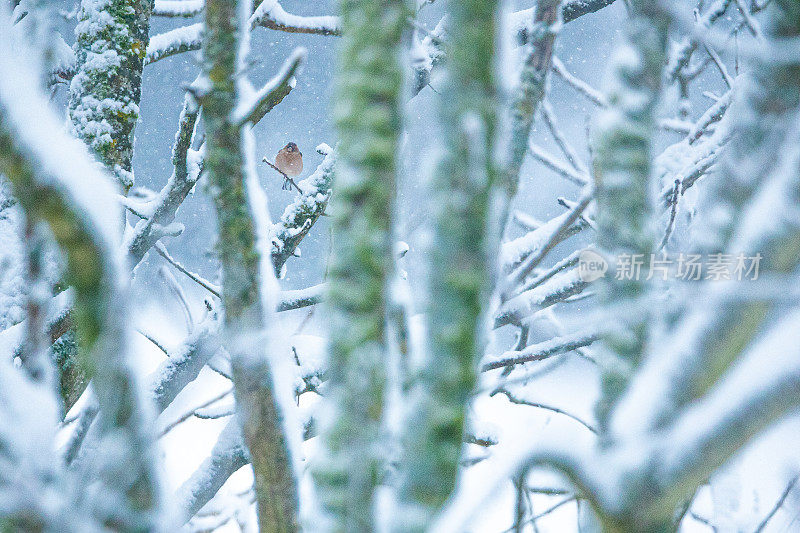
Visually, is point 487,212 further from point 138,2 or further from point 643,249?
point 138,2

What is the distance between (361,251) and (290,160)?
10.6 feet

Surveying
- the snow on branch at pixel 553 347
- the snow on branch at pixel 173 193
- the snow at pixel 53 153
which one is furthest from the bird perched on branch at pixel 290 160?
the snow at pixel 53 153

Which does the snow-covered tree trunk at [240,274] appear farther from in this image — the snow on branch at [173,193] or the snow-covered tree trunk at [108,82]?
the snow-covered tree trunk at [108,82]

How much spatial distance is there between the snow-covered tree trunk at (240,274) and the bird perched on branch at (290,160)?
8.84 feet

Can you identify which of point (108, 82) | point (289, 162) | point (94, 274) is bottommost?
point (94, 274)

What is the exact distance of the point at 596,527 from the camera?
0.69 metres

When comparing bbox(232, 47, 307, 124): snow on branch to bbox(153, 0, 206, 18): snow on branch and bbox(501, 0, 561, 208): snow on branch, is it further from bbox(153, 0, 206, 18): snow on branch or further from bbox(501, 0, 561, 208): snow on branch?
bbox(153, 0, 206, 18): snow on branch

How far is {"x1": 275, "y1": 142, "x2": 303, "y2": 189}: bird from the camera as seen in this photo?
369 cm

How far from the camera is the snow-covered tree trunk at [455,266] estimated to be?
0.55m

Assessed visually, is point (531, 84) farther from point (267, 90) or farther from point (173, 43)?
point (173, 43)

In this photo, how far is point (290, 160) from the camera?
12.2ft

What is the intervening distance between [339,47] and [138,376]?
1.59 ft

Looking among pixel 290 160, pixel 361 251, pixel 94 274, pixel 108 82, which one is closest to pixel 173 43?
pixel 108 82

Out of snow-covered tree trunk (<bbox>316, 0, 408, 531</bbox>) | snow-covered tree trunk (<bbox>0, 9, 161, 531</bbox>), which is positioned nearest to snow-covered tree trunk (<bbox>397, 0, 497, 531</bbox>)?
snow-covered tree trunk (<bbox>316, 0, 408, 531</bbox>)
